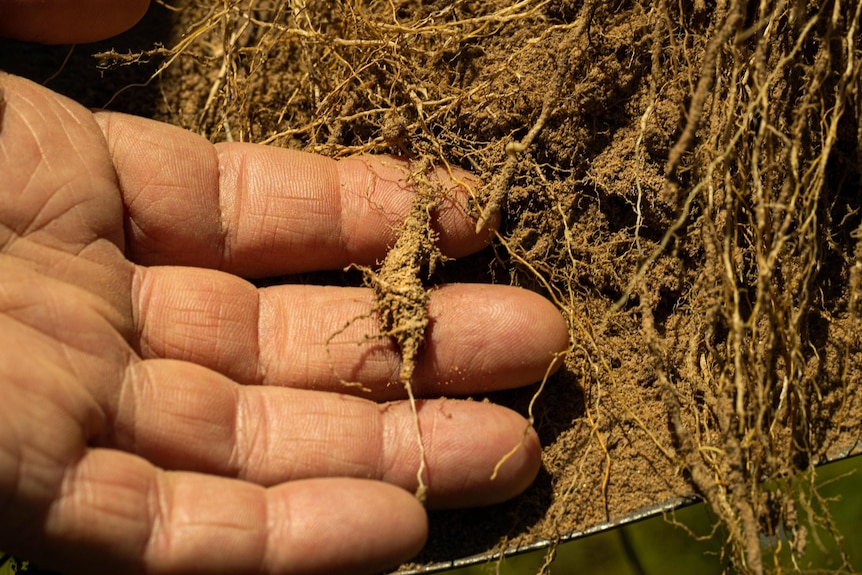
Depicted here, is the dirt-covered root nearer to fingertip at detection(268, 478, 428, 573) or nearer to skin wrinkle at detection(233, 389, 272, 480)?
fingertip at detection(268, 478, 428, 573)

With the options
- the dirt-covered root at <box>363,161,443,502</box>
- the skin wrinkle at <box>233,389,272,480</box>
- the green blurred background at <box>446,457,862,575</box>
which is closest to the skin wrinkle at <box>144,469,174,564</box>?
the skin wrinkle at <box>233,389,272,480</box>

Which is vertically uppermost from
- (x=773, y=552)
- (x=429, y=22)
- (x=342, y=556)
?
(x=429, y=22)

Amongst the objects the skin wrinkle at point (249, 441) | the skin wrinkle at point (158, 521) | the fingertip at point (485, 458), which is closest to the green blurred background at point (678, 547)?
the fingertip at point (485, 458)

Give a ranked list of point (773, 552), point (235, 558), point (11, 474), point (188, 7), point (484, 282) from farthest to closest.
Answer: point (188, 7)
point (484, 282)
point (773, 552)
point (235, 558)
point (11, 474)

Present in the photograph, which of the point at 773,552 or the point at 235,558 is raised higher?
the point at 235,558

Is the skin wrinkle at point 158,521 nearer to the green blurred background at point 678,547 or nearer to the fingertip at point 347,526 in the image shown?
the fingertip at point 347,526

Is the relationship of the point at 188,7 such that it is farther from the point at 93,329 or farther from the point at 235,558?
the point at 235,558

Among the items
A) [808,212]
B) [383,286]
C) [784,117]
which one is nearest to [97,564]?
[383,286]
